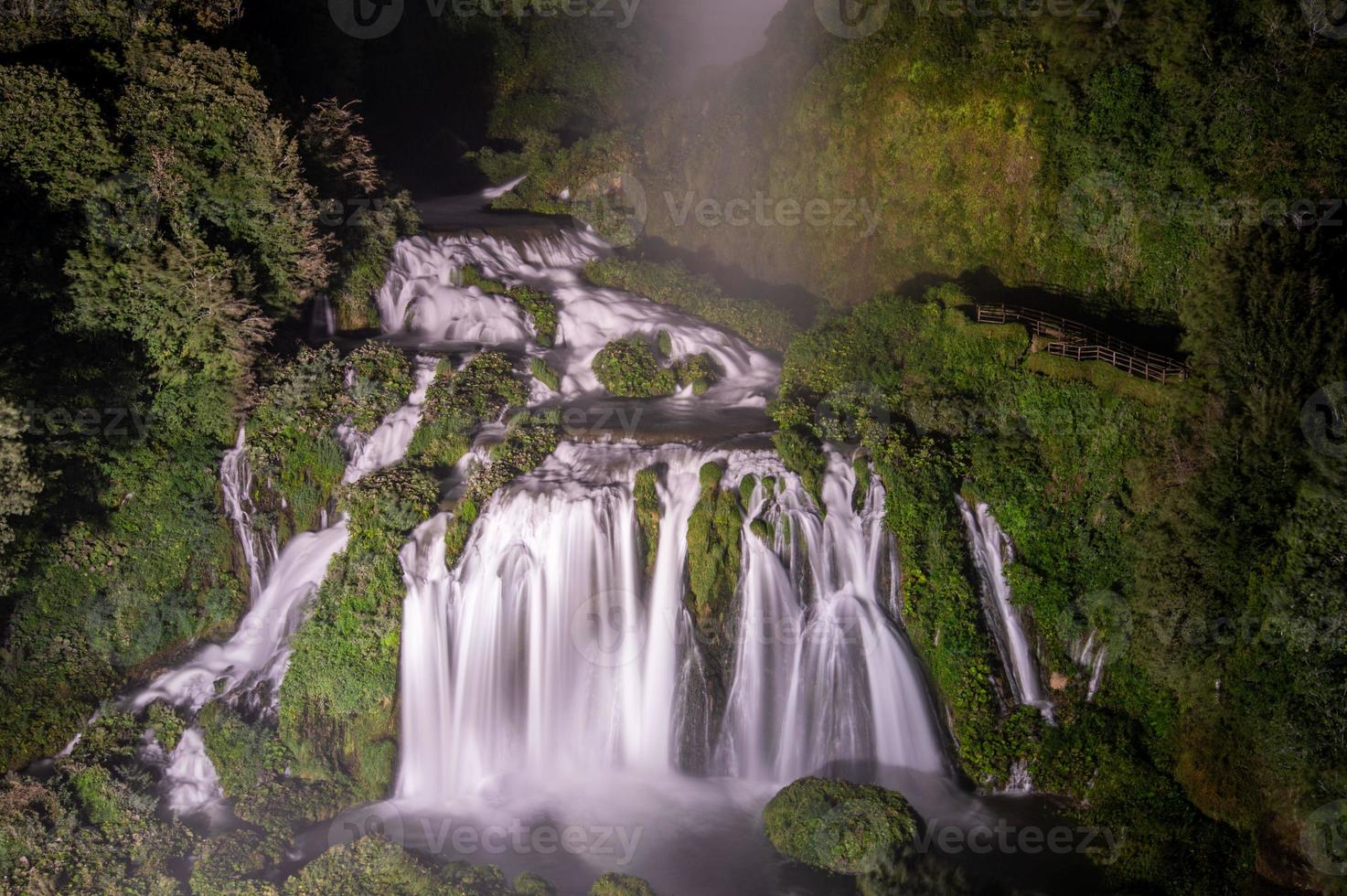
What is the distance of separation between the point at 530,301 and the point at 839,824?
14629 millimetres

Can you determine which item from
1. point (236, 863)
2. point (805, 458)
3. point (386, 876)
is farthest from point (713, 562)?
point (236, 863)

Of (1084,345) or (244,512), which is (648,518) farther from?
(1084,345)

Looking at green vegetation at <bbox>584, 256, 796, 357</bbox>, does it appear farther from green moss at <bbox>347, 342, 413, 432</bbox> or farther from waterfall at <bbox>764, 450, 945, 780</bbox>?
waterfall at <bbox>764, 450, 945, 780</bbox>

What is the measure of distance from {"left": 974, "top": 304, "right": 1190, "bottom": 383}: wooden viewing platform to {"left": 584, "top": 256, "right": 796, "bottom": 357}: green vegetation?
18.4ft

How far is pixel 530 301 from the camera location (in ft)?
76.4

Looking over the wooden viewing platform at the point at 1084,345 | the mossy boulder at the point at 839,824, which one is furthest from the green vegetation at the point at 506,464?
the wooden viewing platform at the point at 1084,345

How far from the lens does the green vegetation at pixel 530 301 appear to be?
898 inches

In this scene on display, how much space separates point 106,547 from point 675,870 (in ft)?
41.8

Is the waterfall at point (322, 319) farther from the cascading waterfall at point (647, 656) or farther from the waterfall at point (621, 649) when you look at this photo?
the waterfall at point (621, 649)

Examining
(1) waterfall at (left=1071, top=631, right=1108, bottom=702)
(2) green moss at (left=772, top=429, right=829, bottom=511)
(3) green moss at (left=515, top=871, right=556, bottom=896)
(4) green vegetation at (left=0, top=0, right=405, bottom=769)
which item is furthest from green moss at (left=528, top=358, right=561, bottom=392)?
(1) waterfall at (left=1071, top=631, right=1108, bottom=702)

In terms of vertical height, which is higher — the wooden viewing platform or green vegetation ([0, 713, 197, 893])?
the wooden viewing platform

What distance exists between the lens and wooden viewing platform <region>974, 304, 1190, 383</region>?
663 inches

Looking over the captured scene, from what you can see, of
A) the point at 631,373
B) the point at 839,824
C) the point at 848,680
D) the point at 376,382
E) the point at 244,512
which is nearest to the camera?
the point at 839,824

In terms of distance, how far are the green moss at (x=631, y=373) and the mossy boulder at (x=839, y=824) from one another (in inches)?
386
